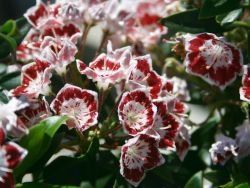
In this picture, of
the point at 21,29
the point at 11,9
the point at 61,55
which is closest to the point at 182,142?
the point at 61,55

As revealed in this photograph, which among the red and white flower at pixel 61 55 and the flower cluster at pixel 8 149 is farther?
the red and white flower at pixel 61 55

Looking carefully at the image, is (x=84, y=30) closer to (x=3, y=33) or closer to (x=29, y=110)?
(x=3, y=33)

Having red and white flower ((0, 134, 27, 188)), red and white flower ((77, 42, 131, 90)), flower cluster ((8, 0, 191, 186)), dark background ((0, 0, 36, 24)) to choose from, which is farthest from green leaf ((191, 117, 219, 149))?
dark background ((0, 0, 36, 24))

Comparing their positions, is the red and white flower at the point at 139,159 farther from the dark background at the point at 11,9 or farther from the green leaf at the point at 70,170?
the dark background at the point at 11,9

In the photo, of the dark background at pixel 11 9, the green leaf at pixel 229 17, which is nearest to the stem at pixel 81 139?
the green leaf at pixel 229 17

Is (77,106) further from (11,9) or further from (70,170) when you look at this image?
(11,9)
